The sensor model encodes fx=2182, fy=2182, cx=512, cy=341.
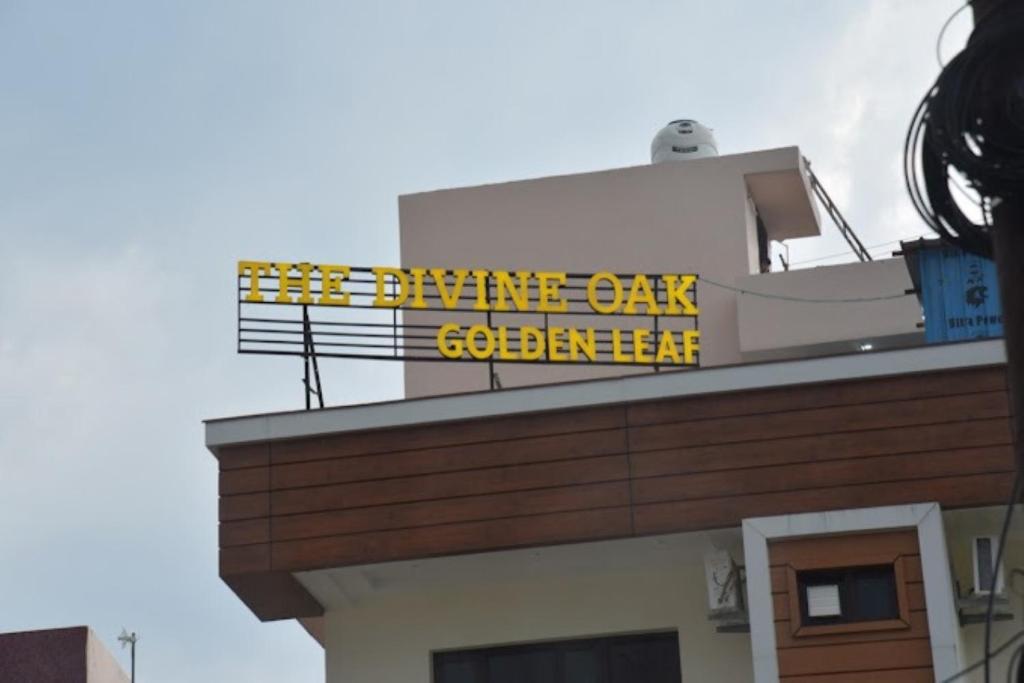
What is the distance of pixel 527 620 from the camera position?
24.2 m

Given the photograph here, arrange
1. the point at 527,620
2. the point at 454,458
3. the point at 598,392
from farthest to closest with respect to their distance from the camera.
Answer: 1. the point at 527,620
2. the point at 454,458
3. the point at 598,392

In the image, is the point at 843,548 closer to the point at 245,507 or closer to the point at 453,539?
the point at 453,539

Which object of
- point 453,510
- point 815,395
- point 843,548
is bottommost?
point 843,548

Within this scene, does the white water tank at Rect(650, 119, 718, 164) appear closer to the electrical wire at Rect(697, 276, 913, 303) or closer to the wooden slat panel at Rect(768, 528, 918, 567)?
the electrical wire at Rect(697, 276, 913, 303)

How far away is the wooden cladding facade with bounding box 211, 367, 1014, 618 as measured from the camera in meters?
22.3

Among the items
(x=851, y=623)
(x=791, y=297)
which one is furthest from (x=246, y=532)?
(x=791, y=297)

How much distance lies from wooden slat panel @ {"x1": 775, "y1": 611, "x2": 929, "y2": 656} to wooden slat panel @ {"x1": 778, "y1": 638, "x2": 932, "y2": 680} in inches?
2.0

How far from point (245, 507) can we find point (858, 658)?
679cm

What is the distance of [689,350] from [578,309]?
17.2ft

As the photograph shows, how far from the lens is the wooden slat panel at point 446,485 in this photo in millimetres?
23000

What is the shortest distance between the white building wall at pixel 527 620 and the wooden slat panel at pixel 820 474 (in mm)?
1438

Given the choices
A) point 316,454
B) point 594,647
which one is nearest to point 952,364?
point 594,647

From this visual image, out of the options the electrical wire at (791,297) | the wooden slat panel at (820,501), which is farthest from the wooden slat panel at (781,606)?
the electrical wire at (791,297)

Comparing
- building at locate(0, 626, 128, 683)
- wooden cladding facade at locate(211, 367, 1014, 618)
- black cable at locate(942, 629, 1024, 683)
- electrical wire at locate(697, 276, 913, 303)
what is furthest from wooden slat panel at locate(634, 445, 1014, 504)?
electrical wire at locate(697, 276, 913, 303)
